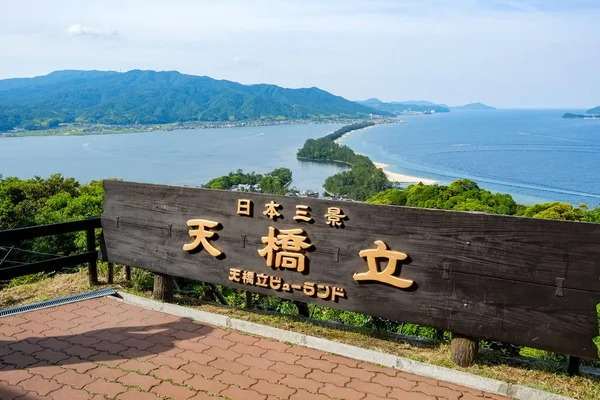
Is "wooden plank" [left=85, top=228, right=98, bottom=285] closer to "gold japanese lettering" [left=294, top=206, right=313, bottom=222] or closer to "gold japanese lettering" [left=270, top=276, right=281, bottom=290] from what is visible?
"gold japanese lettering" [left=270, top=276, right=281, bottom=290]

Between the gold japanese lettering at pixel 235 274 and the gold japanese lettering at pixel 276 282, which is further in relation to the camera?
the gold japanese lettering at pixel 235 274

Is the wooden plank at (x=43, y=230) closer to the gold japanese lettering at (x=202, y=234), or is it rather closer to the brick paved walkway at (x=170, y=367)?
the brick paved walkway at (x=170, y=367)

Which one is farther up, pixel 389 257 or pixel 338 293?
pixel 389 257

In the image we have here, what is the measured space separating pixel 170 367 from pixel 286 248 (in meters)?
1.29

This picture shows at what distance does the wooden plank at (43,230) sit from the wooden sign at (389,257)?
1.73 ft

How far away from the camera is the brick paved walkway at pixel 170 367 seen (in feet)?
10.7

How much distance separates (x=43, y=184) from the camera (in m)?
26.1

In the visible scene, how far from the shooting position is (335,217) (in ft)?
13.0

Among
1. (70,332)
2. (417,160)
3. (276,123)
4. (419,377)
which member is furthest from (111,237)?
(276,123)

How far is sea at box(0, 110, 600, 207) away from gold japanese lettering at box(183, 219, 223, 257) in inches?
1980

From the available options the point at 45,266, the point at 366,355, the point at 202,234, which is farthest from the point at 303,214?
the point at 45,266

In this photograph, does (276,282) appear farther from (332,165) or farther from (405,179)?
(332,165)

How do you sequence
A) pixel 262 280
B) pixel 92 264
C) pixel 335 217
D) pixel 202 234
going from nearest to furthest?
pixel 335 217, pixel 262 280, pixel 202 234, pixel 92 264

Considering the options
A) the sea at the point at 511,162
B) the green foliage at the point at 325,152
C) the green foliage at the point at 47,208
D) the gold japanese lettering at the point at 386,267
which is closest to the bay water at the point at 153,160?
the green foliage at the point at 325,152
